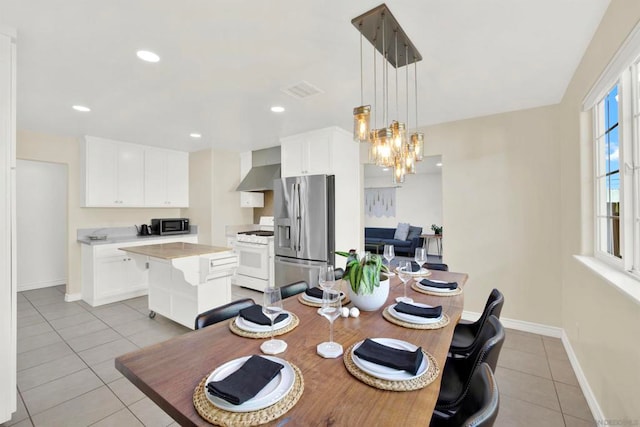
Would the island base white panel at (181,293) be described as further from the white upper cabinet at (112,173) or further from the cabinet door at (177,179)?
the cabinet door at (177,179)

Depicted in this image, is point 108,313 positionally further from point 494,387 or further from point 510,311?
point 510,311

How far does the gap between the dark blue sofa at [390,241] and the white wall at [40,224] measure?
6.92 m

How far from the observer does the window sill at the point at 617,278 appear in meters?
1.45

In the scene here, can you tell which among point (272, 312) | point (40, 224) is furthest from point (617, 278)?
point (40, 224)

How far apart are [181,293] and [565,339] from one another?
4.02 m

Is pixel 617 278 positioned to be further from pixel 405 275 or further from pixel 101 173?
pixel 101 173

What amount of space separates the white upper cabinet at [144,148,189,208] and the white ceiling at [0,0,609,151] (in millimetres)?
1539

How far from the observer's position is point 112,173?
4.55 m

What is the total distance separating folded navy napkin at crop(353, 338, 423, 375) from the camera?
1026mm

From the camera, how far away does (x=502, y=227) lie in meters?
3.32

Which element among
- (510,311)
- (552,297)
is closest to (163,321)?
(510,311)

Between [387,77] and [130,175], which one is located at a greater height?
[387,77]

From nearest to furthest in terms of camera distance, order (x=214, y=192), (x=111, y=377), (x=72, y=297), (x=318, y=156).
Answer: (x=111, y=377), (x=318, y=156), (x=72, y=297), (x=214, y=192)

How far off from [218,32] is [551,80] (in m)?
2.76
